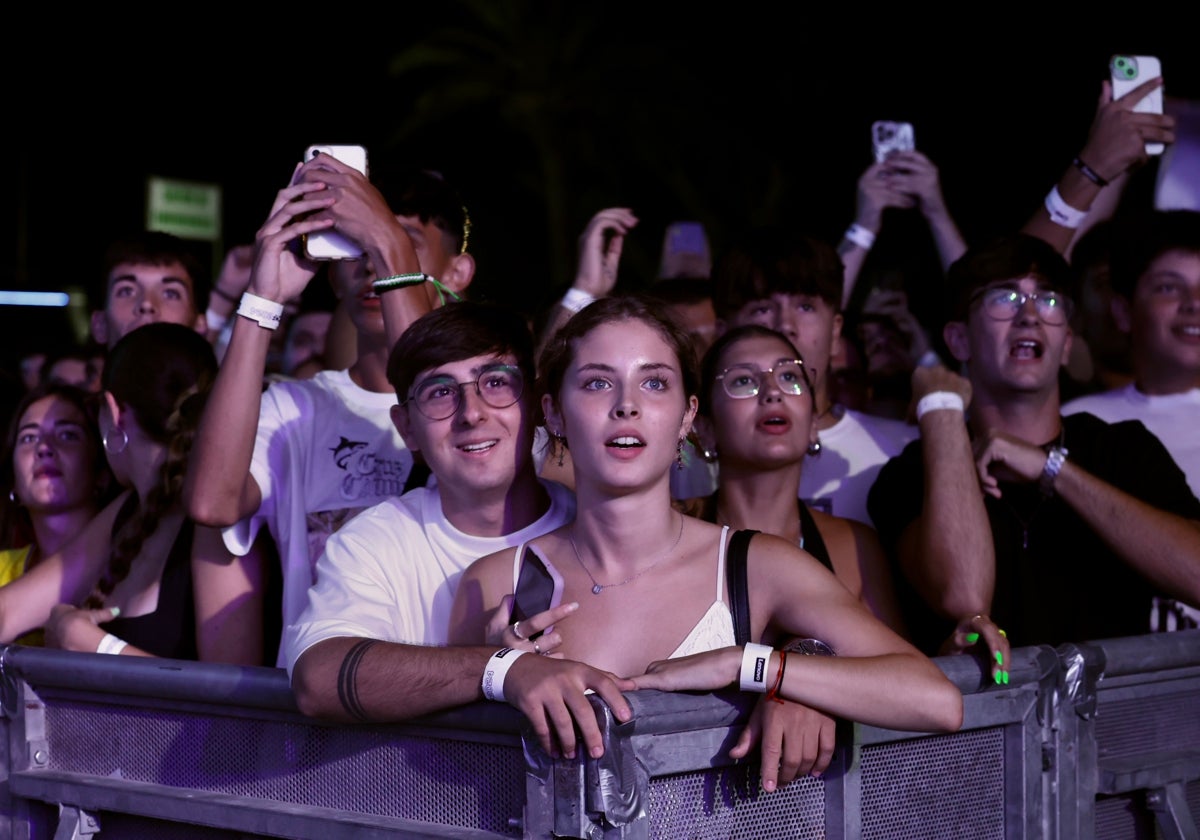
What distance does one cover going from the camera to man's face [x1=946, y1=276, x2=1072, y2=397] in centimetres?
376

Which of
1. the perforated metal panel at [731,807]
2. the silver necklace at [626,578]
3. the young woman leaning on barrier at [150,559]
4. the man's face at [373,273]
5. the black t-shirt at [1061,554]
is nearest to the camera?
the perforated metal panel at [731,807]

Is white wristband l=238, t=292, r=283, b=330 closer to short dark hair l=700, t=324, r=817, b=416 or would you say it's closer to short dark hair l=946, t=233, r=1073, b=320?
short dark hair l=700, t=324, r=817, b=416

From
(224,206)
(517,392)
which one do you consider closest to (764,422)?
(517,392)

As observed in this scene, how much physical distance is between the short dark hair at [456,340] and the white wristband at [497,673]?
96 cm

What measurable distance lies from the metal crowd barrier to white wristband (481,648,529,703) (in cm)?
3

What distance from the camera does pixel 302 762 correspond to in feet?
8.73

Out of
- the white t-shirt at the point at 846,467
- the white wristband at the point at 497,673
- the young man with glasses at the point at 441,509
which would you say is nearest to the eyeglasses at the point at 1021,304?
the white t-shirt at the point at 846,467

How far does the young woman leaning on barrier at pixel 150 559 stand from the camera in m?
3.69

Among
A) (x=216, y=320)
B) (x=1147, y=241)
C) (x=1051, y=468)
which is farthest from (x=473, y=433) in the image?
(x=216, y=320)

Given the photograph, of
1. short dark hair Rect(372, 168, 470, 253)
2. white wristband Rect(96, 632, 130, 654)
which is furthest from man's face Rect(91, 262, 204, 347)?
white wristband Rect(96, 632, 130, 654)

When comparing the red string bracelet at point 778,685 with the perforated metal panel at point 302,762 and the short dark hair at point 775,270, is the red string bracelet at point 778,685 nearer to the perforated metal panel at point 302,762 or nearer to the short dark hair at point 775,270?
the perforated metal panel at point 302,762

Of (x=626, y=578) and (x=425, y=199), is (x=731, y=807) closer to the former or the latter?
(x=626, y=578)

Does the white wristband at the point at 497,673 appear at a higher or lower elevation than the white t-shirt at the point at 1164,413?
lower

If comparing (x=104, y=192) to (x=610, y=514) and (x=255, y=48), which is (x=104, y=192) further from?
(x=610, y=514)
